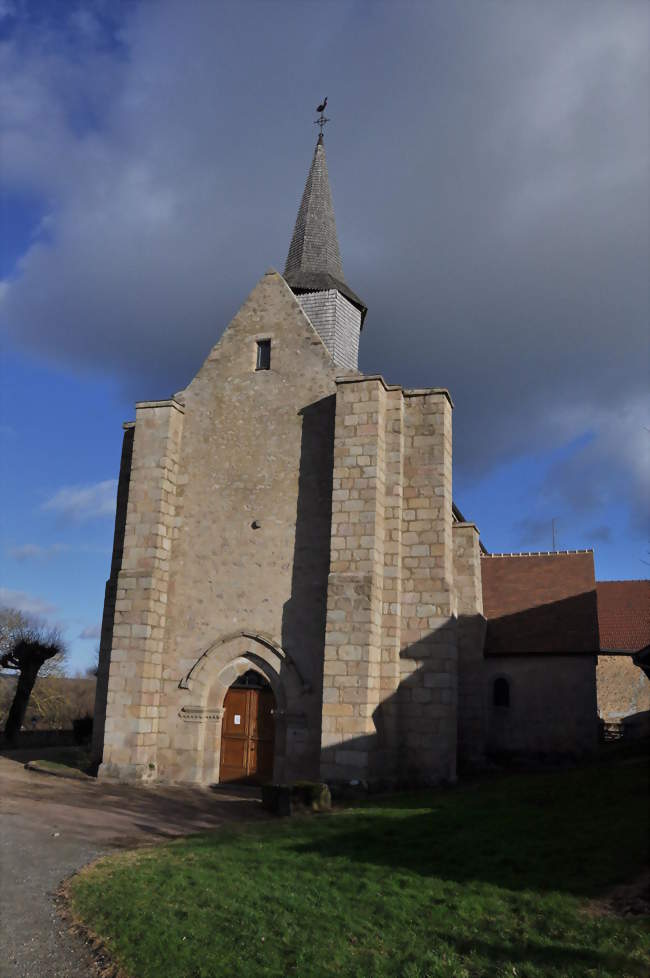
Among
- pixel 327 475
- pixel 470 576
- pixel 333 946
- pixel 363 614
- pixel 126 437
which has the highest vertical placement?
pixel 126 437

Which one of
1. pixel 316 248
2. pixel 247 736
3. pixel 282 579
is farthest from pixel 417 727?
pixel 316 248

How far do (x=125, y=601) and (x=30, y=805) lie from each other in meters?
4.96

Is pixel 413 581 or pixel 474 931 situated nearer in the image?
pixel 474 931

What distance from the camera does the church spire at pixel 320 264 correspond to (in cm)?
2153

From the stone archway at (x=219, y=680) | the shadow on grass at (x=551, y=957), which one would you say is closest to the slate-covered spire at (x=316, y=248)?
the stone archway at (x=219, y=680)

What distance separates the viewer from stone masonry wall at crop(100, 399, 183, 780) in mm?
15438

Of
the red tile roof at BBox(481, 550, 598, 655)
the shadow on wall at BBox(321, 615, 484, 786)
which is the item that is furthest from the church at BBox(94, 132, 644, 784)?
the red tile roof at BBox(481, 550, 598, 655)

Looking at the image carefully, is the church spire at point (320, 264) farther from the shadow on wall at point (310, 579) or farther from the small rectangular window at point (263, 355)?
the shadow on wall at point (310, 579)

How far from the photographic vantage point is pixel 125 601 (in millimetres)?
16172

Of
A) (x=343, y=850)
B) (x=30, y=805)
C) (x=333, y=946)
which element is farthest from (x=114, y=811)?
(x=333, y=946)

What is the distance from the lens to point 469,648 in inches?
766

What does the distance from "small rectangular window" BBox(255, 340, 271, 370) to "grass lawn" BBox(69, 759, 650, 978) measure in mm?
10116

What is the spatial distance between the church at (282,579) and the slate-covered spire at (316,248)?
13.6 ft

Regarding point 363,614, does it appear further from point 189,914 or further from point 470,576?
point 189,914
